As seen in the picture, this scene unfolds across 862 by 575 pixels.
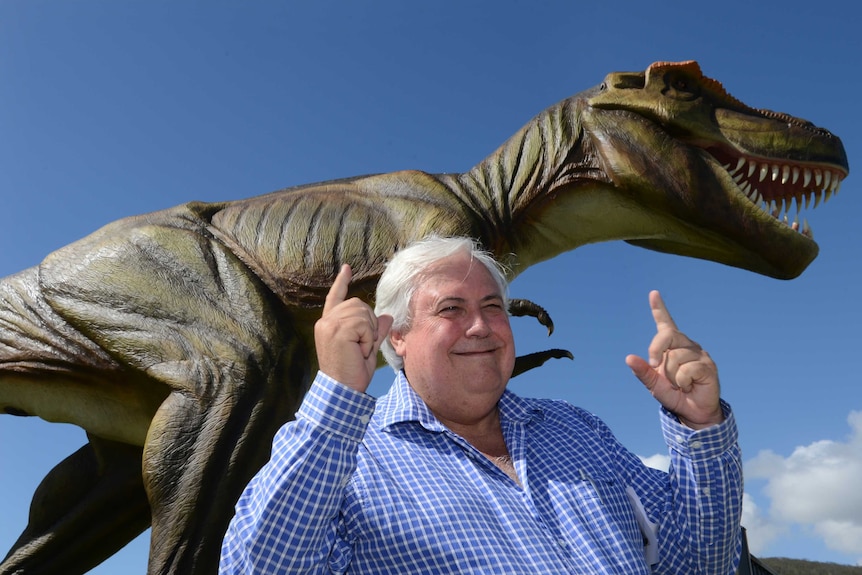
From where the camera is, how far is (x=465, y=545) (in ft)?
4.85

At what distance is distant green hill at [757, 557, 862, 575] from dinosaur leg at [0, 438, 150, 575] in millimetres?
5006

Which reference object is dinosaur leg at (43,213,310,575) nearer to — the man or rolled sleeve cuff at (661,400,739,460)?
the man

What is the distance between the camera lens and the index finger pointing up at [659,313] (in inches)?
66.6

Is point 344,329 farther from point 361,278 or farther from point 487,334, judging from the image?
point 361,278

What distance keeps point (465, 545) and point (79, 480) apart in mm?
2200

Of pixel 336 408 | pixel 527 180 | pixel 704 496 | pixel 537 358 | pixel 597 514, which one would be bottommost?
pixel 336 408

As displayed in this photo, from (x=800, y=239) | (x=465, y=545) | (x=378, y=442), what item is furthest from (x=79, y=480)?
(x=800, y=239)

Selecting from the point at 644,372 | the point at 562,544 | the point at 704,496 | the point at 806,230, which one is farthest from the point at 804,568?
the point at 562,544

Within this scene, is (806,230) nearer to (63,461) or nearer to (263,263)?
(263,263)

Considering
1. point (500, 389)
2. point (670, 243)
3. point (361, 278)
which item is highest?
point (670, 243)

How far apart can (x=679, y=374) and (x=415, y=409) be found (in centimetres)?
50

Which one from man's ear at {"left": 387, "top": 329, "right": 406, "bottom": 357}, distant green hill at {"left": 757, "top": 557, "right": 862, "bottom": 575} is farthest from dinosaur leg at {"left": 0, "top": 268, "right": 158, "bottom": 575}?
distant green hill at {"left": 757, "top": 557, "right": 862, "bottom": 575}

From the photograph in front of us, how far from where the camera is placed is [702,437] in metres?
1.72

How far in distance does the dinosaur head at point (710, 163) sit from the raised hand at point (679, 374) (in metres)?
1.29
